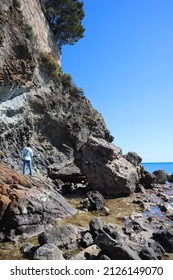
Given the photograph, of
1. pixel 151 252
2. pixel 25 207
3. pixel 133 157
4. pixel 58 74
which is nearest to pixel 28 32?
pixel 58 74

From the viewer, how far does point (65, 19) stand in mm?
45969

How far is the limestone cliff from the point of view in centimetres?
2581

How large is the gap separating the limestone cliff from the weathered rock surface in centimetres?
1146

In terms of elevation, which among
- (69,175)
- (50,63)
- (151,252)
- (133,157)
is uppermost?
(50,63)

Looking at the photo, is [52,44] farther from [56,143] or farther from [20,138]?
[20,138]

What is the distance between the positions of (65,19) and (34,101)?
903 inches

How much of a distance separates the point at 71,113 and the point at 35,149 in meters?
9.42

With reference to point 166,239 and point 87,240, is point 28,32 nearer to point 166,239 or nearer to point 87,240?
point 87,240

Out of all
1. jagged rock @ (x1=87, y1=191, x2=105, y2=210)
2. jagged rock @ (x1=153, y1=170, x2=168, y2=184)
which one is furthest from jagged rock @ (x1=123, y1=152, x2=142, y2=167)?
jagged rock @ (x1=87, y1=191, x2=105, y2=210)

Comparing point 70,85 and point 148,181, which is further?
point 70,85

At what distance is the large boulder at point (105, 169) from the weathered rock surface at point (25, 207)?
8.15 metres

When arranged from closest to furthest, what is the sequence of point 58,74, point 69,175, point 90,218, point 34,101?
point 90,218 → point 69,175 → point 34,101 → point 58,74

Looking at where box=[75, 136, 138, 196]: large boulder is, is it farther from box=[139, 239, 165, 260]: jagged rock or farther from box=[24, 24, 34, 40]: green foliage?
box=[24, 24, 34, 40]: green foliage

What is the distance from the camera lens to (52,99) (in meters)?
33.2
